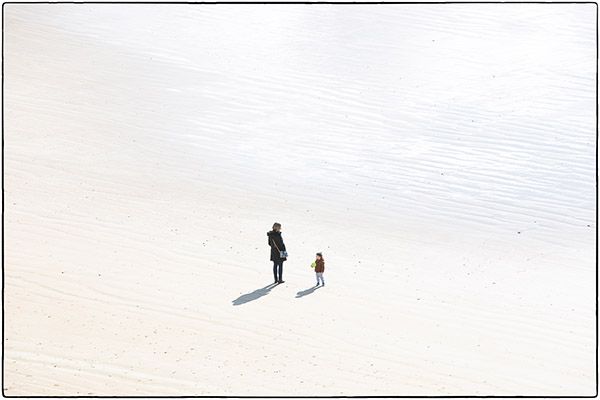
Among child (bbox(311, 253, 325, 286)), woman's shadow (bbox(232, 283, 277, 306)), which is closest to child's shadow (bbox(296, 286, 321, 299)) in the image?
child (bbox(311, 253, 325, 286))

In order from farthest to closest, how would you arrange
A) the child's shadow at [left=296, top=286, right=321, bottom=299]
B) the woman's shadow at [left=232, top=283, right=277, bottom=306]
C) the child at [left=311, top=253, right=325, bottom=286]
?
1. the child at [left=311, top=253, right=325, bottom=286]
2. the child's shadow at [left=296, top=286, right=321, bottom=299]
3. the woman's shadow at [left=232, top=283, right=277, bottom=306]

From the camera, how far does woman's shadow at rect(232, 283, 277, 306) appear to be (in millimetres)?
10445

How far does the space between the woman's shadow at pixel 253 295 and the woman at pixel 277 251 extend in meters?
0.17

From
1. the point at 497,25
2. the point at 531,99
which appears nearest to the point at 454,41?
the point at 497,25

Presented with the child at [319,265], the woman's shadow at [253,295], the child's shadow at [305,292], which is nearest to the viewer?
the woman's shadow at [253,295]

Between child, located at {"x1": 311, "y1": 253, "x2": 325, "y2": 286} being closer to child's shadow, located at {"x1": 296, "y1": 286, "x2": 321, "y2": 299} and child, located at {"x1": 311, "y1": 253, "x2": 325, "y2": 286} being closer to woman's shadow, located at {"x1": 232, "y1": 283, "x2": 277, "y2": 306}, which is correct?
child's shadow, located at {"x1": 296, "y1": 286, "x2": 321, "y2": 299}

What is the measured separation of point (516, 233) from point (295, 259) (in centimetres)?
323

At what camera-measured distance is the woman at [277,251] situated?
428 inches

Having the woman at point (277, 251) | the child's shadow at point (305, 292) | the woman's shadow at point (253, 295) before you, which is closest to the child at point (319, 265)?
the child's shadow at point (305, 292)

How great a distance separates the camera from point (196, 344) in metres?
9.55

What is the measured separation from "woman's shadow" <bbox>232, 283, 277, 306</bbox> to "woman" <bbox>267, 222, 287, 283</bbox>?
0.56 feet

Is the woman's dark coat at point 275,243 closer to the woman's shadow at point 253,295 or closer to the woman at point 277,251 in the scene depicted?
the woman at point 277,251

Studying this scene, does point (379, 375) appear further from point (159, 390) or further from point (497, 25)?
point (497, 25)

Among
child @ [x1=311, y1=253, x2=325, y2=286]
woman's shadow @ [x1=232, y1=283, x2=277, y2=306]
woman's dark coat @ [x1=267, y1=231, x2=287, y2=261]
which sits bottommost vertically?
woman's shadow @ [x1=232, y1=283, x2=277, y2=306]
